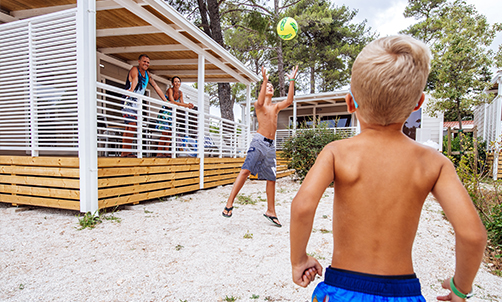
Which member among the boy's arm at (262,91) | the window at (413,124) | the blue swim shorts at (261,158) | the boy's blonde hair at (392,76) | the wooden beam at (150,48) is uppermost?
the wooden beam at (150,48)

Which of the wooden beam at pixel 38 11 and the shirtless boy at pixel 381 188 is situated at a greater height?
the wooden beam at pixel 38 11

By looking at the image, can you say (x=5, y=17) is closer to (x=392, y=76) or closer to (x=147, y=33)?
(x=147, y=33)

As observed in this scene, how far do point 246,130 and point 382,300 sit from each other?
930 cm

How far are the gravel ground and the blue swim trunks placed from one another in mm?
1299

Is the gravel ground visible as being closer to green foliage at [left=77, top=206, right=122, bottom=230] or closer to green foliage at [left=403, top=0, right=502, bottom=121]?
green foliage at [left=77, top=206, right=122, bottom=230]

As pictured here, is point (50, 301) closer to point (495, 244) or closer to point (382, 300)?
point (382, 300)

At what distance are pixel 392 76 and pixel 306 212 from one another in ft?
1.66

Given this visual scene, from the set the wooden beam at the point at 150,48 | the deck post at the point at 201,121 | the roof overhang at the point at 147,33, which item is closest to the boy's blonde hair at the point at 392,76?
the roof overhang at the point at 147,33

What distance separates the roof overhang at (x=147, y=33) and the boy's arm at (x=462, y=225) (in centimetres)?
511

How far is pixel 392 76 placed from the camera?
2.85 feet

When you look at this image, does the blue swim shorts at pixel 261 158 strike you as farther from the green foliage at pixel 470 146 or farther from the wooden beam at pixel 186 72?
the wooden beam at pixel 186 72

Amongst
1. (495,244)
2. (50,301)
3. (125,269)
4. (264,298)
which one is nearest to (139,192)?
(125,269)

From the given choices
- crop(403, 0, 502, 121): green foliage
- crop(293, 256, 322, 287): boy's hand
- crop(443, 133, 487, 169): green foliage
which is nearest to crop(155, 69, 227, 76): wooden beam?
crop(443, 133, 487, 169): green foliage

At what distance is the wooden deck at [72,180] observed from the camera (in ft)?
13.2
